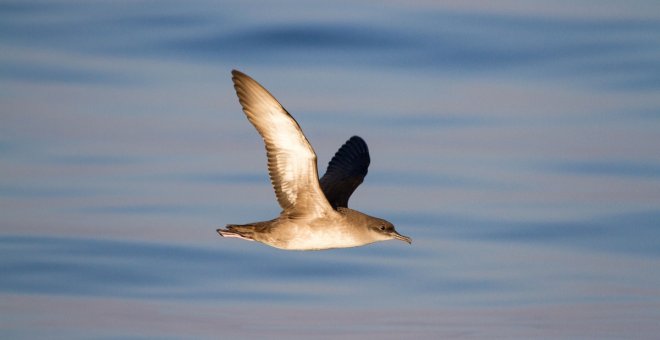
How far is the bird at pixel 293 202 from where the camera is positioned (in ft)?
63.7

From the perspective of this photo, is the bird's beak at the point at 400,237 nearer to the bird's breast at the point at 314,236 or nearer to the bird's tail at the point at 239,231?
the bird's breast at the point at 314,236

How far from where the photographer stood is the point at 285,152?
19.8m

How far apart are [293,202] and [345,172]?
3.37m

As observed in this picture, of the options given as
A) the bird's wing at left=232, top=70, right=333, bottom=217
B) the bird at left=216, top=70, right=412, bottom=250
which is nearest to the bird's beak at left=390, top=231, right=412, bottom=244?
the bird at left=216, top=70, right=412, bottom=250

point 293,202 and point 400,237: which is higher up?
point 293,202

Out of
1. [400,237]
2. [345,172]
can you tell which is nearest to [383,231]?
[400,237]

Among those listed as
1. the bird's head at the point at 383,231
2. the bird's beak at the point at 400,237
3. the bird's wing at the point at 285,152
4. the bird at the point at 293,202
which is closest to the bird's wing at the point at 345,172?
the bird's head at the point at 383,231

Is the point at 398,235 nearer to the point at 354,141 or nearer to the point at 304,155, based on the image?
the point at 304,155

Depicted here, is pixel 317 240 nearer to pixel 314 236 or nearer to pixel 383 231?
pixel 314 236

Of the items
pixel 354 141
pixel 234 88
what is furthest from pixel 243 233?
pixel 354 141

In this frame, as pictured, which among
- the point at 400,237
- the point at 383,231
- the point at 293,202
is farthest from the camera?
the point at 400,237

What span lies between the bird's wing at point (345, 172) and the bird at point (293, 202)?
2.93 feet

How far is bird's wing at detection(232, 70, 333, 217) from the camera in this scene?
1931 cm

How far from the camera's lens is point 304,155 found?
64.3 feet
